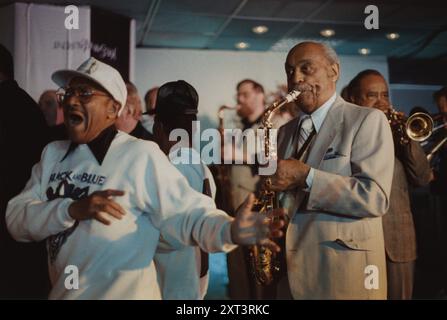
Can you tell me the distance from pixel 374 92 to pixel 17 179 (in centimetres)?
180

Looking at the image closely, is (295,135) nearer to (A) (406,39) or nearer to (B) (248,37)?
(A) (406,39)

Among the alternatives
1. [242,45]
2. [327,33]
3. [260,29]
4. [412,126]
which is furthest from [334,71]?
[242,45]

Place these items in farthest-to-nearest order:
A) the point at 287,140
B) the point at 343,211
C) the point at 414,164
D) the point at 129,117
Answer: the point at 129,117
the point at 414,164
the point at 287,140
the point at 343,211

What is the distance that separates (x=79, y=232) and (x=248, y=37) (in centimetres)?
287

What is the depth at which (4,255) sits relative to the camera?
6.47 feet

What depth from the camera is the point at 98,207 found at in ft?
4.40

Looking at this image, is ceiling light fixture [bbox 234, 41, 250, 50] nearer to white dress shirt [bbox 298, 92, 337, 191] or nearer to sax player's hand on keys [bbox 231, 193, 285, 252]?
white dress shirt [bbox 298, 92, 337, 191]

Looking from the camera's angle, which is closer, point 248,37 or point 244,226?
point 244,226

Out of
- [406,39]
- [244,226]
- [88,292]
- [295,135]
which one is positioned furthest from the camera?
[406,39]

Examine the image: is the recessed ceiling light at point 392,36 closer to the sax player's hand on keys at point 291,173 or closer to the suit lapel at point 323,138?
the suit lapel at point 323,138

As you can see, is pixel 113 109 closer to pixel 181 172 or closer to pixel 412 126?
Result: pixel 181 172

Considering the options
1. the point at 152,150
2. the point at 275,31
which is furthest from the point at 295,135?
the point at 275,31

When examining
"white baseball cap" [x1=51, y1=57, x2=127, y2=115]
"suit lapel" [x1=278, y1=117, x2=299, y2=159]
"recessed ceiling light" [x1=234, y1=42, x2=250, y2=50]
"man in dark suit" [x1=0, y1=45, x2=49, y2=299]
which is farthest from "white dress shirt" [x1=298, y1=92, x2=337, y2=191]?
"recessed ceiling light" [x1=234, y1=42, x2=250, y2=50]
